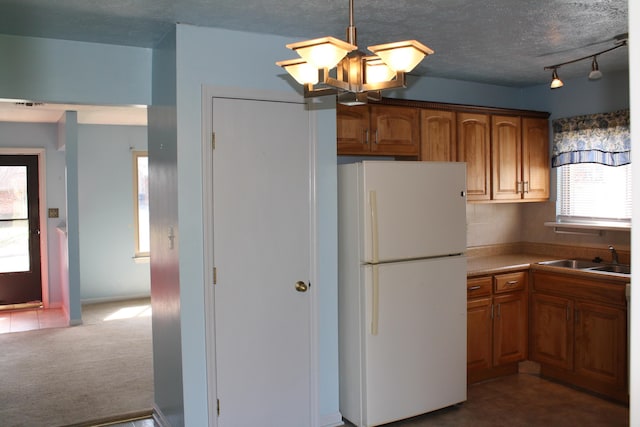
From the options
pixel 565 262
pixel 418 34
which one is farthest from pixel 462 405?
pixel 418 34

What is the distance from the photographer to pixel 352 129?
3.89 m

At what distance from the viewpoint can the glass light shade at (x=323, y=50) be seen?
1.75 metres

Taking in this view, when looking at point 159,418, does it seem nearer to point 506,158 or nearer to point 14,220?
point 506,158

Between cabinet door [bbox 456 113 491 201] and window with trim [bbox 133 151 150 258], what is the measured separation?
185 inches

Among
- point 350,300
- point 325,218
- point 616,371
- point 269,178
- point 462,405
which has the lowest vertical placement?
point 462,405

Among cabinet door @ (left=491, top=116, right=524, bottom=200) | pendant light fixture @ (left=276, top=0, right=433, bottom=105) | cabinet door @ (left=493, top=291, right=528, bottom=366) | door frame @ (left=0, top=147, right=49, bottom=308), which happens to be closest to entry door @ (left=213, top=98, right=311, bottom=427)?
pendant light fixture @ (left=276, top=0, right=433, bottom=105)

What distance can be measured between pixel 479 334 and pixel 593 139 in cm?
187

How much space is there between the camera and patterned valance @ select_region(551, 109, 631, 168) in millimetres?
4422

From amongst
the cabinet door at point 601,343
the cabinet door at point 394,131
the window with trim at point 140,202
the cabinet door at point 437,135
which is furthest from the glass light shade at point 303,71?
the window with trim at point 140,202

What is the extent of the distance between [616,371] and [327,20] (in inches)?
120

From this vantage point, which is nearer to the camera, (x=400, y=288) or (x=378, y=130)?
(x=400, y=288)

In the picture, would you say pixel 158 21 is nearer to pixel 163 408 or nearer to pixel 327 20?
pixel 327 20


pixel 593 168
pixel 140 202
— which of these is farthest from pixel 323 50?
pixel 140 202

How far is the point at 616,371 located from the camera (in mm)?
3891
